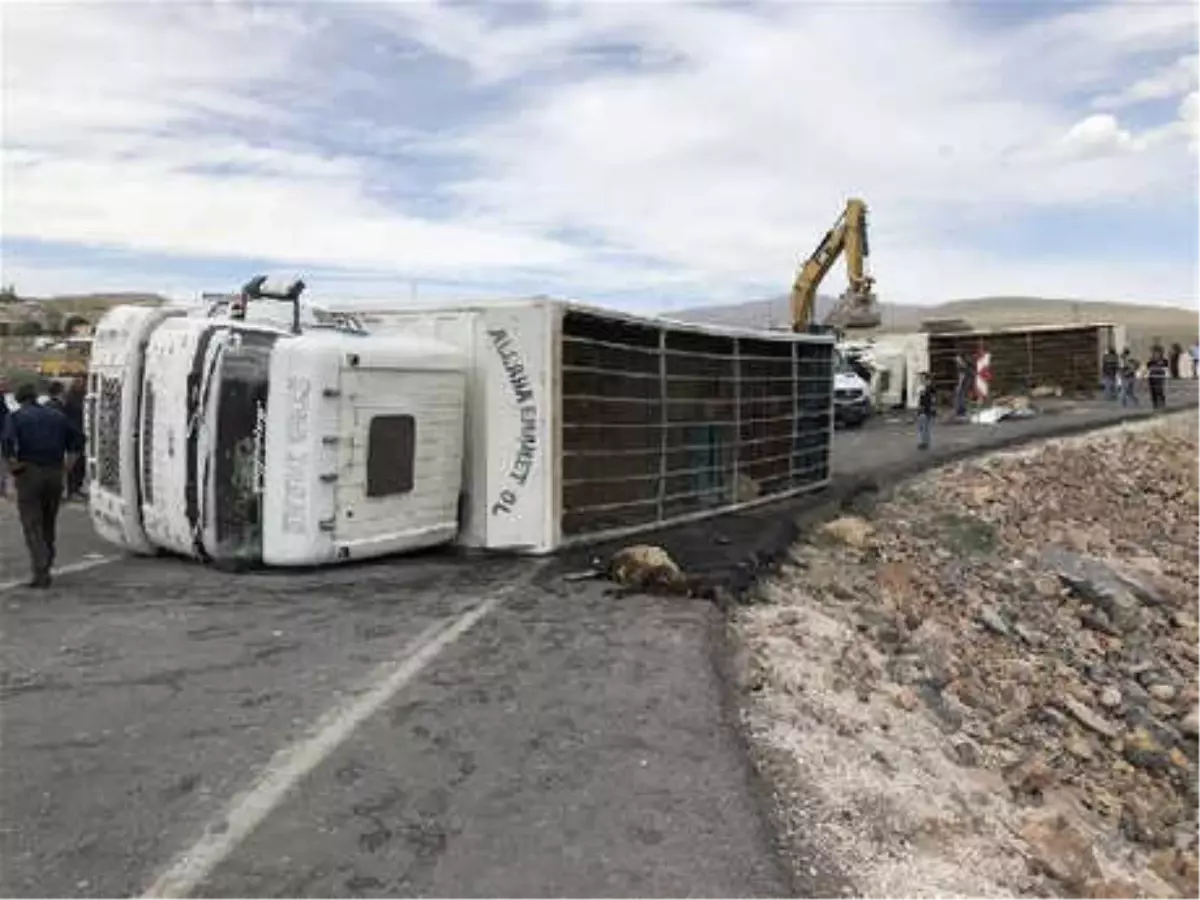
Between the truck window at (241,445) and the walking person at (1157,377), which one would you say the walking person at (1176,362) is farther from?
the truck window at (241,445)

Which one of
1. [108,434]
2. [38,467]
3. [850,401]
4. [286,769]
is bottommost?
[286,769]

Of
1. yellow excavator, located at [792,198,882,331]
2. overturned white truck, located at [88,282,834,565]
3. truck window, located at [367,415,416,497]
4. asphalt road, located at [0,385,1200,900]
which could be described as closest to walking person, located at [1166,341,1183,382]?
yellow excavator, located at [792,198,882,331]

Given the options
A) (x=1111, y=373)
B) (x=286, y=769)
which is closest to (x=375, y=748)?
(x=286, y=769)

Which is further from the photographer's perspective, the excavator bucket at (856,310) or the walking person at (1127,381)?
the walking person at (1127,381)

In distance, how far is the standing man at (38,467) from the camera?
964cm

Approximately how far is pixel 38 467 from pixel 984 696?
7447 millimetres

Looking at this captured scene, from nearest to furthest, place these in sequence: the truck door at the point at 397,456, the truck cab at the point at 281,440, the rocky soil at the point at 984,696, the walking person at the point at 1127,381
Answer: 1. the rocky soil at the point at 984,696
2. the truck cab at the point at 281,440
3. the truck door at the point at 397,456
4. the walking person at the point at 1127,381

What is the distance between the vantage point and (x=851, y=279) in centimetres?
3209

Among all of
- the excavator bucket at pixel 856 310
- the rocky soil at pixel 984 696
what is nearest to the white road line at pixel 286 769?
the rocky soil at pixel 984 696

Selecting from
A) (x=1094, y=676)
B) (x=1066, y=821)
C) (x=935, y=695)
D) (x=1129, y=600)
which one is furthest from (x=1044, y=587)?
(x=1066, y=821)

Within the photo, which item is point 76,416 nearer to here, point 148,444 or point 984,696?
point 148,444

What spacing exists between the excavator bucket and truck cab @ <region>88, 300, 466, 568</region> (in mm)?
22596

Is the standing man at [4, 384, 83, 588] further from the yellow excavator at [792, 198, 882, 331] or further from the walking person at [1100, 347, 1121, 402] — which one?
the walking person at [1100, 347, 1121, 402]

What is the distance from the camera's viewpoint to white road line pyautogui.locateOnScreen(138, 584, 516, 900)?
13.9 ft
